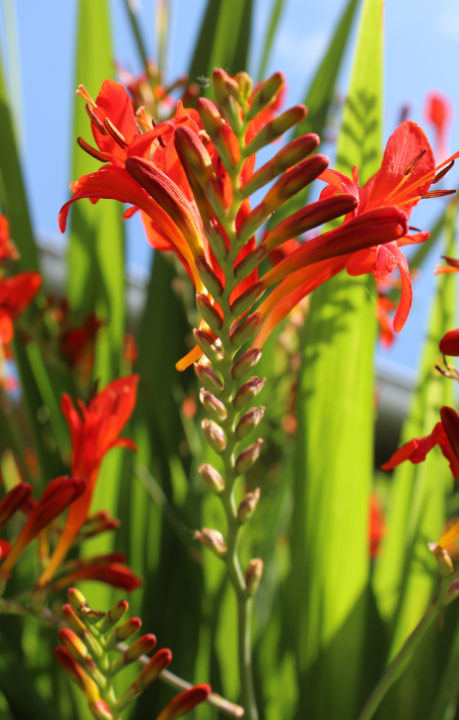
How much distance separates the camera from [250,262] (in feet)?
0.70

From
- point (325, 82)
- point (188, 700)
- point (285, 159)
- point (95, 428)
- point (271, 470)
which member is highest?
point (325, 82)

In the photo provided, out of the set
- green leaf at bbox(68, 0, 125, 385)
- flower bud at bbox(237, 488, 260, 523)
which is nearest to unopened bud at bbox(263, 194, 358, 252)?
flower bud at bbox(237, 488, 260, 523)

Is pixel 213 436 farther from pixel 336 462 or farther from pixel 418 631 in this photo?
pixel 336 462

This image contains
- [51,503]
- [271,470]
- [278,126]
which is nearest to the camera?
[278,126]

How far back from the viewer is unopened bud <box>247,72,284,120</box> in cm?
20

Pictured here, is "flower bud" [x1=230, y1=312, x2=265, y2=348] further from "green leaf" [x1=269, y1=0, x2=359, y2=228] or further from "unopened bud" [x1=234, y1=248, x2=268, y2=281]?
"green leaf" [x1=269, y1=0, x2=359, y2=228]

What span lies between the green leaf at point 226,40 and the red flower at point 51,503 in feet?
1.59

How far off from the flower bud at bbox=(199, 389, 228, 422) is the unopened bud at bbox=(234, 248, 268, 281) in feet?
0.15

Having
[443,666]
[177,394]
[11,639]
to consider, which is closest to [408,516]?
[443,666]

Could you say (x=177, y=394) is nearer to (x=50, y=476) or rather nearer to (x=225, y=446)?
(x=50, y=476)

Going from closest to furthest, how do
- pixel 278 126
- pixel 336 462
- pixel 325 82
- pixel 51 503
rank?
pixel 278 126, pixel 51 503, pixel 336 462, pixel 325 82

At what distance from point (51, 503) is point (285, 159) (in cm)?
21

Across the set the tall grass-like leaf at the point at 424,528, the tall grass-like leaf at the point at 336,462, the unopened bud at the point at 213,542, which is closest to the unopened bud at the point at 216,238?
the unopened bud at the point at 213,542

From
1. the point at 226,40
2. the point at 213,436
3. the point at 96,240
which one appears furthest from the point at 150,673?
the point at 226,40
